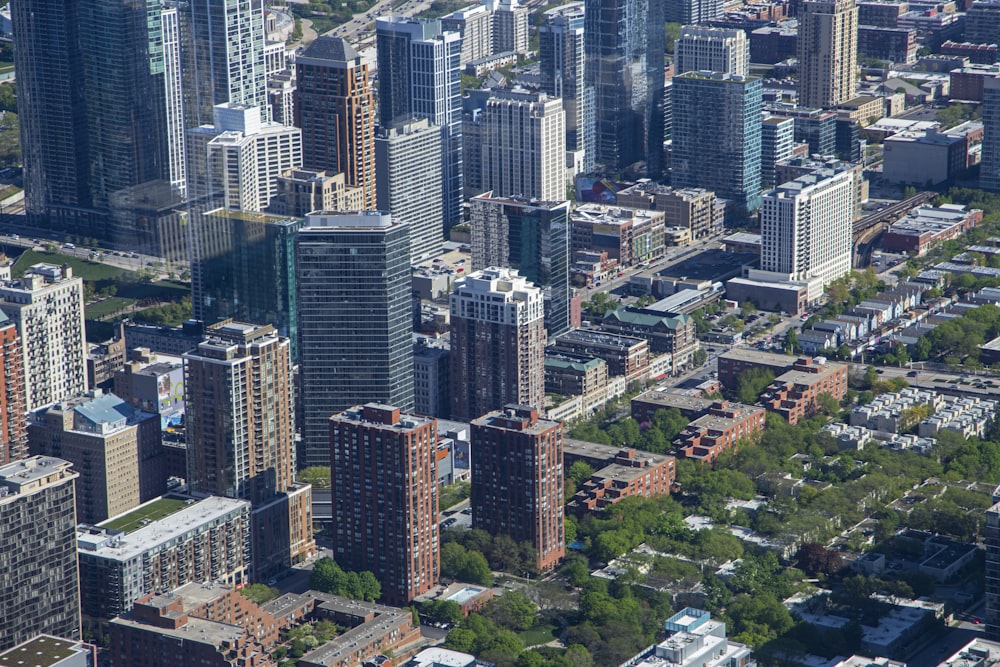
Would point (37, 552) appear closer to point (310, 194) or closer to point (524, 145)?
point (310, 194)

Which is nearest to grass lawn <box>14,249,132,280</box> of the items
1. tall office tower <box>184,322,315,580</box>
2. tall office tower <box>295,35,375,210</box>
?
tall office tower <box>295,35,375,210</box>

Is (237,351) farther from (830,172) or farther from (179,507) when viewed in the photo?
(830,172)

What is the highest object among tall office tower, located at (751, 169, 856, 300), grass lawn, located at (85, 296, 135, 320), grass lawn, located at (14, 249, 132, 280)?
tall office tower, located at (751, 169, 856, 300)

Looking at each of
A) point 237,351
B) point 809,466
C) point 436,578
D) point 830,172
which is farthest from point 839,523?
point 830,172

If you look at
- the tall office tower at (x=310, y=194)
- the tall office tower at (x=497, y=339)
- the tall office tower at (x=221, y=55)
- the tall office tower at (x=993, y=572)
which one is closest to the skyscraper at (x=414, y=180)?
the tall office tower at (x=221, y=55)

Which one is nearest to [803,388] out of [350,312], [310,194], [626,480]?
[626,480]

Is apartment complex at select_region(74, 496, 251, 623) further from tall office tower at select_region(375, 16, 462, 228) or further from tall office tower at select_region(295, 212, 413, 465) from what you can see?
tall office tower at select_region(375, 16, 462, 228)

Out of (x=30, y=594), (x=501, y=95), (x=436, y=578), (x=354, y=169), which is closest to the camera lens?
(x=30, y=594)
